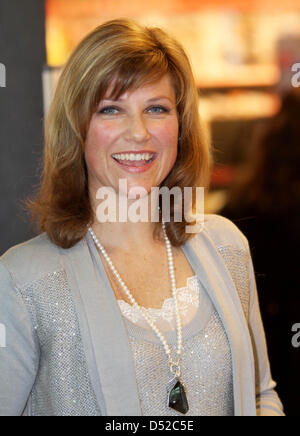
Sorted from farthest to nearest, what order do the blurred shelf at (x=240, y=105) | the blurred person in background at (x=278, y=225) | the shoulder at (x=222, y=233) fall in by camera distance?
the blurred shelf at (x=240, y=105) < the blurred person in background at (x=278, y=225) < the shoulder at (x=222, y=233)

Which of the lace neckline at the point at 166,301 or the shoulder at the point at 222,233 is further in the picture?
the shoulder at the point at 222,233

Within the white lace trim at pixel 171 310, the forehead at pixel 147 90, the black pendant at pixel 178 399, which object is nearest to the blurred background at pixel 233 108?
the forehead at pixel 147 90

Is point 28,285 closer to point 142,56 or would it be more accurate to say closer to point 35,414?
point 35,414

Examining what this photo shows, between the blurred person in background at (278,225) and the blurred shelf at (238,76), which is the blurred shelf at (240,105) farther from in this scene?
the blurred person in background at (278,225)

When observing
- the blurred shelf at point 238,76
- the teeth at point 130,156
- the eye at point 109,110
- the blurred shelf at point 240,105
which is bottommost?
the teeth at point 130,156

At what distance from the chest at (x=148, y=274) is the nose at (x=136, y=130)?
0.25 m

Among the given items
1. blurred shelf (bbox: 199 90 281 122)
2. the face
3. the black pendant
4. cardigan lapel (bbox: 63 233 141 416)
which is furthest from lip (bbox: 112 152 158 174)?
blurred shelf (bbox: 199 90 281 122)

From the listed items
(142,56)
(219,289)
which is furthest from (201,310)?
(142,56)

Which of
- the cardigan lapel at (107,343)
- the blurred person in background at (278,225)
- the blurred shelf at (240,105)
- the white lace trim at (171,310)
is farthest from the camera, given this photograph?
the blurred shelf at (240,105)

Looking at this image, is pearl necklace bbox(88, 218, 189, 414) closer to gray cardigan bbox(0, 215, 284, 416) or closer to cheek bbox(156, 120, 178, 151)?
gray cardigan bbox(0, 215, 284, 416)

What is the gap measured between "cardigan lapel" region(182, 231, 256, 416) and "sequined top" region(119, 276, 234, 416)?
0.07 ft

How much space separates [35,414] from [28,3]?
89 cm

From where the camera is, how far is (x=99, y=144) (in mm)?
1273

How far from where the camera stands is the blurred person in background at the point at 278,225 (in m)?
1.92
